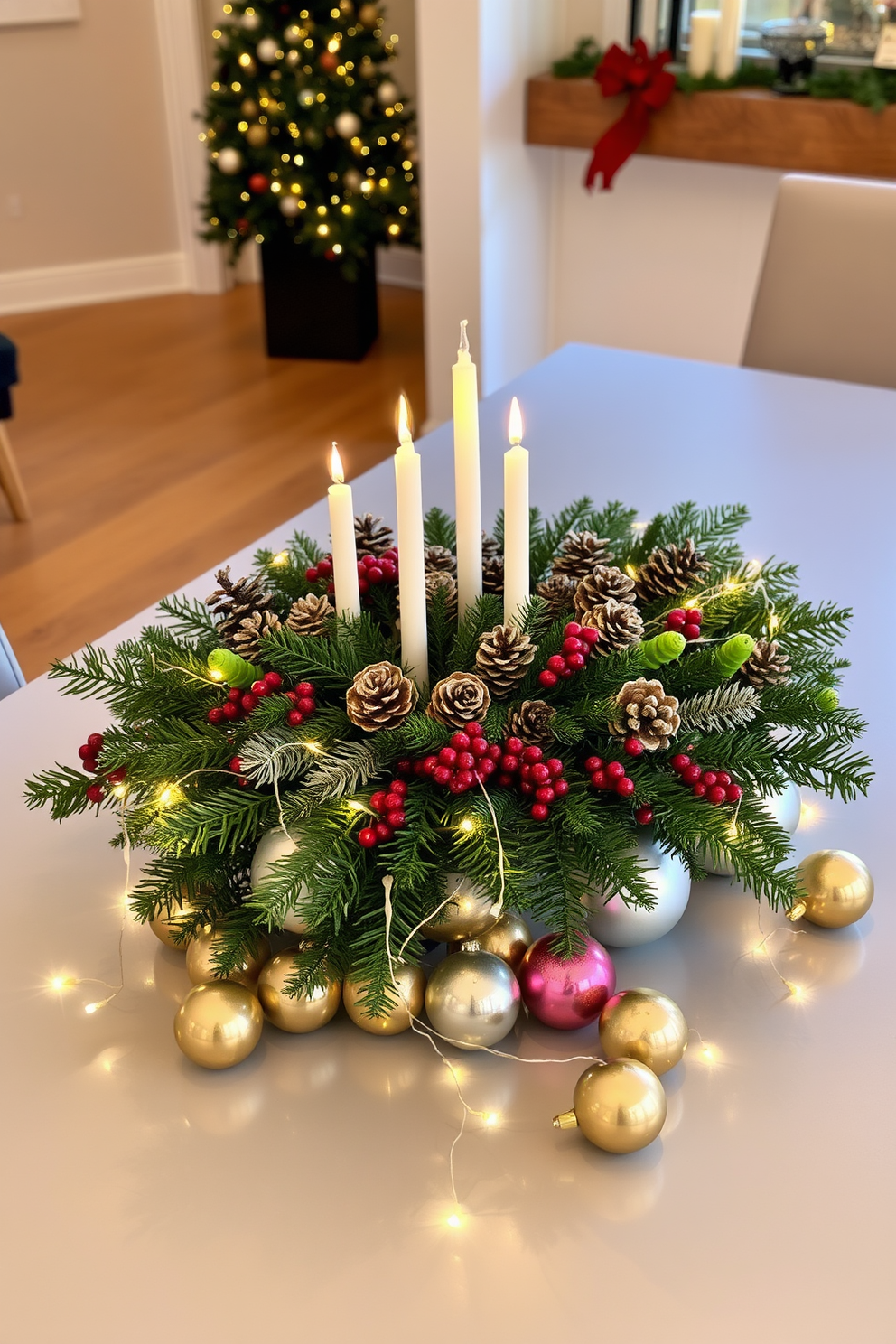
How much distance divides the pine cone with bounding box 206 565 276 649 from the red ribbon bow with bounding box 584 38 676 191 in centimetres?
252

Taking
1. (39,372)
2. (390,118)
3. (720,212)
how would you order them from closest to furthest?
(720,212) → (390,118) → (39,372)

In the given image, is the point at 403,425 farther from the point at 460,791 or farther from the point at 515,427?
the point at 460,791

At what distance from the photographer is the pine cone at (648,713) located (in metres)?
0.71

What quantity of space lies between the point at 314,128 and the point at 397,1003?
10.8 feet

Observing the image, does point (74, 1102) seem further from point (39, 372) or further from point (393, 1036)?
point (39, 372)

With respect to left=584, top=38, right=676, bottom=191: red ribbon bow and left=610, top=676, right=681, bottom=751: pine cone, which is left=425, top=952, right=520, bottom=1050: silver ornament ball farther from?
left=584, top=38, right=676, bottom=191: red ribbon bow

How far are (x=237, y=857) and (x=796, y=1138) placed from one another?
1.13 feet

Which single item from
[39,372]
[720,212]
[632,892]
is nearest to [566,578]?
A: [632,892]

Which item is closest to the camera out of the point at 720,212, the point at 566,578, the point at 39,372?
the point at 566,578

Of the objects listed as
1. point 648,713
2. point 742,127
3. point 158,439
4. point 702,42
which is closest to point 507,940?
point 648,713

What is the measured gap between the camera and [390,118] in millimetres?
3551

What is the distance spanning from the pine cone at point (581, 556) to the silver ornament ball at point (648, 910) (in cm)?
20

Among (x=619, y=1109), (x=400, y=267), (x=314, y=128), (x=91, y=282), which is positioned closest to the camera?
(x=619, y=1109)

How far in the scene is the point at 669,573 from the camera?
0.84 m
